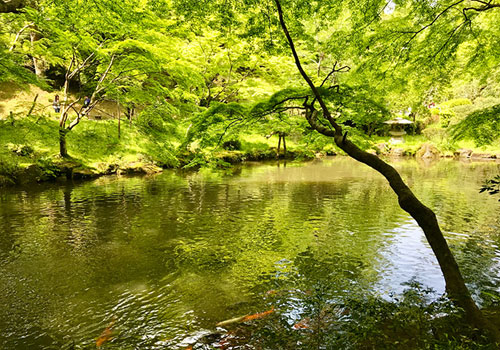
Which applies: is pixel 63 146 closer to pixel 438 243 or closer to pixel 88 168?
pixel 88 168

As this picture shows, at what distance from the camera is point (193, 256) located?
7918mm

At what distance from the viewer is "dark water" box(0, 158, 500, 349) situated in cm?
522

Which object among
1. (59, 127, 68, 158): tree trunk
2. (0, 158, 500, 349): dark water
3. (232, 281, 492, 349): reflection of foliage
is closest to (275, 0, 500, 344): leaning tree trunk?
(232, 281, 492, 349): reflection of foliage

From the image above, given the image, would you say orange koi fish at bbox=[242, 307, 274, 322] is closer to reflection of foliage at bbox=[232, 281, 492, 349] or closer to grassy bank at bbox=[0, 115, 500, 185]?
reflection of foliage at bbox=[232, 281, 492, 349]

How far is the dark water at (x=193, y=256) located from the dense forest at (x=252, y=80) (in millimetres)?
2458

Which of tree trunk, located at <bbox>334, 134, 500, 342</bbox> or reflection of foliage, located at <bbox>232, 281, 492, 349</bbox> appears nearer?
reflection of foliage, located at <bbox>232, 281, 492, 349</bbox>

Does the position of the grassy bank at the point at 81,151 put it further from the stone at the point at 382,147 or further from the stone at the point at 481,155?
the stone at the point at 481,155

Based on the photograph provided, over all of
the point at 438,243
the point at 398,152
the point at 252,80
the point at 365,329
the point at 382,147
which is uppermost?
the point at 252,80

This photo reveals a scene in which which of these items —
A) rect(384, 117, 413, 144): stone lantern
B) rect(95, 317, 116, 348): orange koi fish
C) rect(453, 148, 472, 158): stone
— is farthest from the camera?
rect(384, 117, 413, 144): stone lantern

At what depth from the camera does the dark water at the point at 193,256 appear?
5223 millimetres

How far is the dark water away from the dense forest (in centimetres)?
246

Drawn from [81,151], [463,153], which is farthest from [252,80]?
[463,153]

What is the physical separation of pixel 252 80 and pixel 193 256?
23.5m

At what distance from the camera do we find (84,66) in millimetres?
20938
